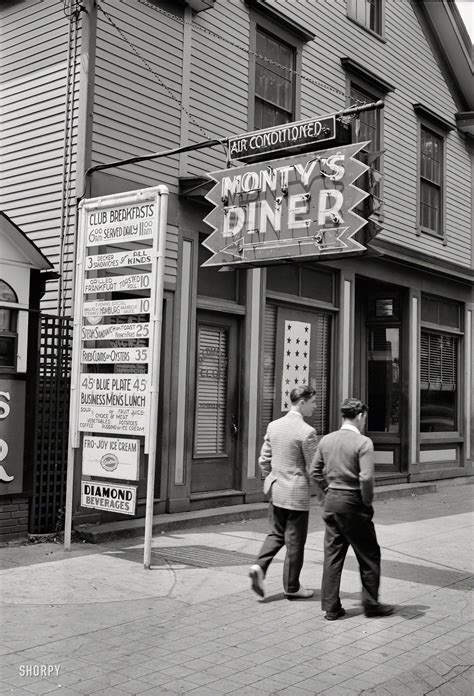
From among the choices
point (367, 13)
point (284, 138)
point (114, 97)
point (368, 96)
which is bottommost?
point (284, 138)

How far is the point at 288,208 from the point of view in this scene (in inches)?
330

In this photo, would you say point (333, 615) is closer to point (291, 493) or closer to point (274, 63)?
point (291, 493)

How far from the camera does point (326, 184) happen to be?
8.08 m

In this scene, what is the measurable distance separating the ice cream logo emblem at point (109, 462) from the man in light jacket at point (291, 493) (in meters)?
1.86

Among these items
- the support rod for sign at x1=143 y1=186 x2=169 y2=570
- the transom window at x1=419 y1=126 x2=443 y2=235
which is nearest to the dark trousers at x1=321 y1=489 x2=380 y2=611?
the support rod for sign at x1=143 y1=186 x2=169 y2=570

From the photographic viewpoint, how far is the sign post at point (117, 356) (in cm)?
777

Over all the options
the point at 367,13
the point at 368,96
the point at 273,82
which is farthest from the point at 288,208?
the point at 367,13

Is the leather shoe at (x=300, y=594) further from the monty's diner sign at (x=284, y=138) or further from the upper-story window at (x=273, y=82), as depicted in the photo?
the upper-story window at (x=273, y=82)

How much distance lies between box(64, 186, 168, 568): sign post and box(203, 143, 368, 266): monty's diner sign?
113cm

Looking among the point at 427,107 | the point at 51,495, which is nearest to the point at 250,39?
the point at 427,107

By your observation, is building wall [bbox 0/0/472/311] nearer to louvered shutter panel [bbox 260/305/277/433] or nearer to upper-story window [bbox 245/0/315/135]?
upper-story window [bbox 245/0/315/135]

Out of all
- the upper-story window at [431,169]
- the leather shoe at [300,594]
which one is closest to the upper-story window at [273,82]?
the upper-story window at [431,169]

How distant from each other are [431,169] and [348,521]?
39.3 ft

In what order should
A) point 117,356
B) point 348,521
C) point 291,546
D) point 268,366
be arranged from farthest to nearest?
point 268,366, point 117,356, point 291,546, point 348,521
